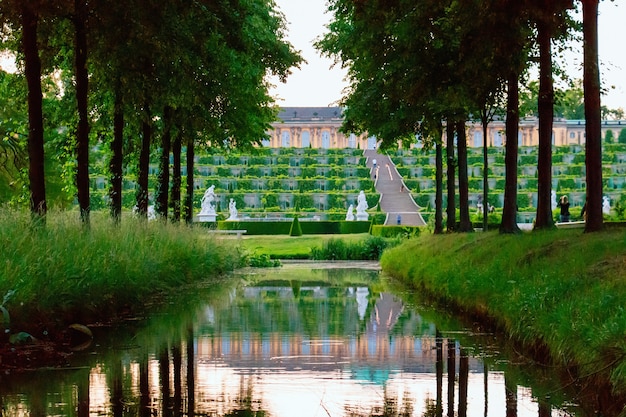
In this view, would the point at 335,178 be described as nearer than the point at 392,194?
No

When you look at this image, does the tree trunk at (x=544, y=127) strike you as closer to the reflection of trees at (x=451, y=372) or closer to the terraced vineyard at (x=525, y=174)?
the reflection of trees at (x=451, y=372)

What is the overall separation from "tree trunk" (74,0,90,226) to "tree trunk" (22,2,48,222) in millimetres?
1241

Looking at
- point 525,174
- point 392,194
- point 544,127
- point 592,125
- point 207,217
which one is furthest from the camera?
point 525,174

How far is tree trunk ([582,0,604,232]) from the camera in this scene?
18.4 metres

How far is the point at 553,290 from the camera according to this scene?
1262 cm

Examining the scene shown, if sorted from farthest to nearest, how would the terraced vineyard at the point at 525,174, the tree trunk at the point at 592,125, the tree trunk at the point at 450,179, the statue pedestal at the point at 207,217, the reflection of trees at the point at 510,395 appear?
1. the terraced vineyard at the point at 525,174
2. the statue pedestal at the point at 207,217
3. the tree trunk at the point at 450,179
4. the tree trunk at the point at 592,125
5. the reflection of trees at the point at 510,395

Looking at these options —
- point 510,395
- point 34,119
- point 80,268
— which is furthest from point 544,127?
point 510,395

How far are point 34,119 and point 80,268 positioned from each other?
14.8 ft

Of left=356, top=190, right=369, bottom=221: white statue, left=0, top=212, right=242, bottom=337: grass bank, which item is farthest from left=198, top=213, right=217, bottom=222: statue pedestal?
left=0, top=212, right=242, bottom=337: grass bank

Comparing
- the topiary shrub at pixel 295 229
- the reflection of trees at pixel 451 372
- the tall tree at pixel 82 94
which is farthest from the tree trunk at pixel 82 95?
the topiary shrub at pixel 295 229

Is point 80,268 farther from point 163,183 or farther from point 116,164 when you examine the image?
point 163,183

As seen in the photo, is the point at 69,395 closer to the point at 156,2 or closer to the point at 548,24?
the point at 156,2

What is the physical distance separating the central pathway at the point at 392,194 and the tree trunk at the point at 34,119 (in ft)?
214

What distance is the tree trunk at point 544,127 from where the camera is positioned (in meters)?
21.9
